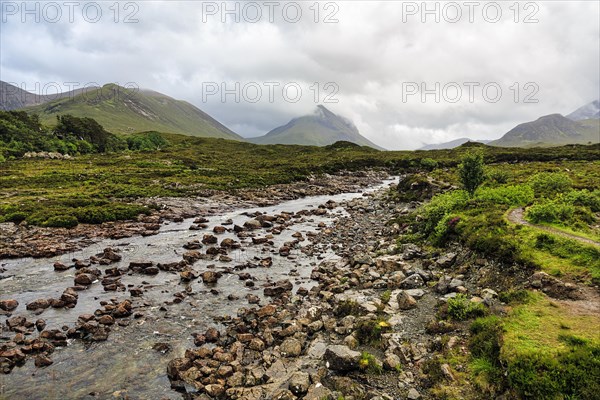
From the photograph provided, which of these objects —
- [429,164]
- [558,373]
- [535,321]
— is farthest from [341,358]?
[429,164]

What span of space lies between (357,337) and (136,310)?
11864mm

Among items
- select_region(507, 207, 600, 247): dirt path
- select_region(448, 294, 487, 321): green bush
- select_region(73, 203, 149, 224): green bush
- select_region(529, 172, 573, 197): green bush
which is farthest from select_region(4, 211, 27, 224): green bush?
select_region(529, 172, 573, 197): green bush

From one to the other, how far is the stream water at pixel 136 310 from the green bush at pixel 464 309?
31.5 feet

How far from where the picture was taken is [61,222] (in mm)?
34719

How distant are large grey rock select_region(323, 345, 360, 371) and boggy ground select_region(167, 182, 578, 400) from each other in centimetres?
3

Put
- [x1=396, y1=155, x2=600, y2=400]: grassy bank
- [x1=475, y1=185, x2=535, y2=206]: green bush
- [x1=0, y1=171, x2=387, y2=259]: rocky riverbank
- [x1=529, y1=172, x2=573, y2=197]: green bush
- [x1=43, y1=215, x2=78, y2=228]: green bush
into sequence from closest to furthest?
[x1=396, y1=155, x2=600, y2=400]: grassy bank, [x1=0, y1=171, x2=387, y2=259]: rocky riverbank, [x1=475, y1=185, x2=535, y2=206]: green bush, [x1=529, y1=172, x2=573, y2=197]: green bush, [x1=43, y1=215, x2=78, y2=228]: green bush

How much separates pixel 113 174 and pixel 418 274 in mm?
69380

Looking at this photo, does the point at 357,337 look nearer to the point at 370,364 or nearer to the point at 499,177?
the point at 370,364

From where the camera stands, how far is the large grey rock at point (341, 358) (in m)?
11.5

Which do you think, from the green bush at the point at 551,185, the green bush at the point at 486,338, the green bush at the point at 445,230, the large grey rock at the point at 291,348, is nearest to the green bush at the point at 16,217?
the large grey rock at the point at 291,348

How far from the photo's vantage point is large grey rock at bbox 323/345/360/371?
37.8ft

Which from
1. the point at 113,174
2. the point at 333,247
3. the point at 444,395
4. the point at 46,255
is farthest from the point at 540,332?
the point at 113,174

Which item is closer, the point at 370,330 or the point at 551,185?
the point at 370,330

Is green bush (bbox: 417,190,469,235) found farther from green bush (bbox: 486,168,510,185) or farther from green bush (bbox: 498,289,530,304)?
green bush (bbox: 486,168,510,185)
